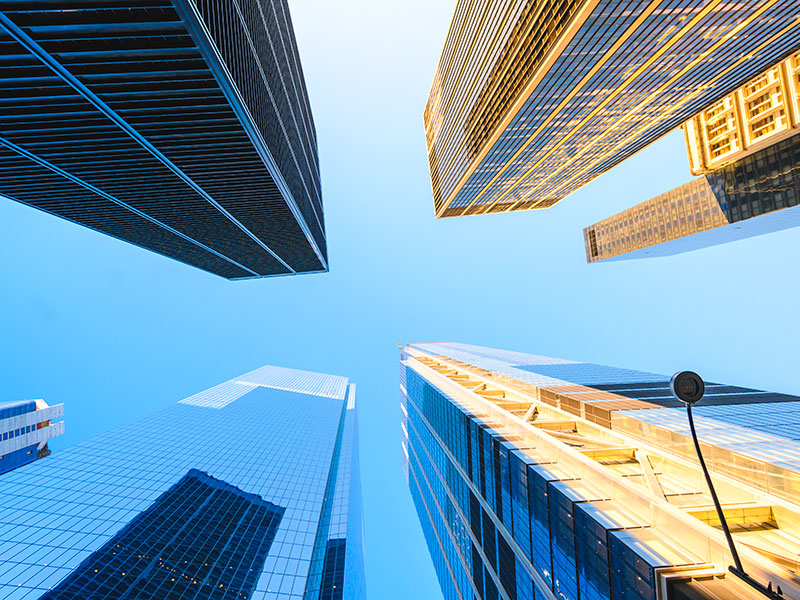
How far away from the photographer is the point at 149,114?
39.1 m

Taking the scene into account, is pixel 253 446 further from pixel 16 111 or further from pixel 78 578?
pixel 16 111

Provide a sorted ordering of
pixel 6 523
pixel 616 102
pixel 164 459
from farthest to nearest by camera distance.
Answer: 1. pixel 616 102
2. pixel 164 459
3. pixel 6 523

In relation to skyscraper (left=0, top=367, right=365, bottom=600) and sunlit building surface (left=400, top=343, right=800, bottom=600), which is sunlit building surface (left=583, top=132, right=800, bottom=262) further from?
skyscraper (left=0, top=367, right=365, bottom=600)

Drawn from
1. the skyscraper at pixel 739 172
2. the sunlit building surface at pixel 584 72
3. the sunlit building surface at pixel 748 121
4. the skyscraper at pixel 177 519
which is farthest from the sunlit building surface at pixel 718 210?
the skyscraper at pixel 177 519

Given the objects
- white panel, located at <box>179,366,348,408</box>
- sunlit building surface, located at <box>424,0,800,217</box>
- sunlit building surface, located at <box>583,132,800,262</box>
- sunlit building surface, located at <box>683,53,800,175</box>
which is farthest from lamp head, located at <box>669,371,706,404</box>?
sunlit building surface, located at <box>583,132,800,262</box>

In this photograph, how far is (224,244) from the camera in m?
99.2

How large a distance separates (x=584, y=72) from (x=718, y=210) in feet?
288

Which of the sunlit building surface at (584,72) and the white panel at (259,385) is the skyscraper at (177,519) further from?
the sunlit building surface at (584,72)

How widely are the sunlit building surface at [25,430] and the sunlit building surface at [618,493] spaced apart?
112653mm

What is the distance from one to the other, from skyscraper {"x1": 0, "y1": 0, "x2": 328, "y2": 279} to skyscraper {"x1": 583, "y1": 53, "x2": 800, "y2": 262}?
334 ft

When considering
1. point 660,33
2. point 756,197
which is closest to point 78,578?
point 660,33

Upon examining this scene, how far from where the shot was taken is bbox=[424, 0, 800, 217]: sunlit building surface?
2248 inches

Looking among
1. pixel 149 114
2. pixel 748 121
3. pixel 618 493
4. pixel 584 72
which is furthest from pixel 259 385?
pixel 748 121

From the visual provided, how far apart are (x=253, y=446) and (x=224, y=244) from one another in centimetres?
5315
